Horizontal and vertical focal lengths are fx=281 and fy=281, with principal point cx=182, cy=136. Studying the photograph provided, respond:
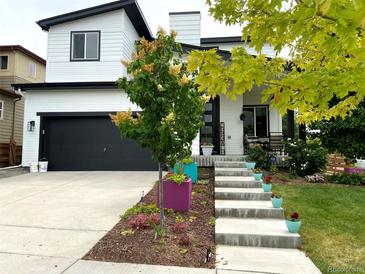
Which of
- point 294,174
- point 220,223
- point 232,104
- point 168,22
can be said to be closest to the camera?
point 220,223

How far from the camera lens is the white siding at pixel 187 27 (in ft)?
40.8

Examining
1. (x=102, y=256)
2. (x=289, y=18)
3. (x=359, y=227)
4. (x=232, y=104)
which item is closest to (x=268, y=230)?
(x=359, y=227)

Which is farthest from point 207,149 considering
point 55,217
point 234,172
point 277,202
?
point 55,217

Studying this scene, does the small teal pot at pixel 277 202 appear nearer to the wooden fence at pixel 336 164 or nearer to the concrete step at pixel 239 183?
the concrete step at pixel 239 183

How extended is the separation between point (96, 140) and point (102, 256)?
28.8 feet

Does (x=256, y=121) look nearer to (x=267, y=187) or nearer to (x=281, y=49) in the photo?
(x=267, y=187)

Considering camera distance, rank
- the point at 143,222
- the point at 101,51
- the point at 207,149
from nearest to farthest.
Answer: the point at 143,222 < the point at 207,149 < the point at 101,51

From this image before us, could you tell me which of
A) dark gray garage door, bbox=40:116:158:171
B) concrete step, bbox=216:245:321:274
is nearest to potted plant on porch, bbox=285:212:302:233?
concrete step, bbox=216:245:321:274

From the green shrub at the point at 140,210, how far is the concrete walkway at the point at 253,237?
48.4 inches

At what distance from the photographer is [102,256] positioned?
3.73 meters

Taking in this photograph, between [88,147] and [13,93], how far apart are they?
292 inches

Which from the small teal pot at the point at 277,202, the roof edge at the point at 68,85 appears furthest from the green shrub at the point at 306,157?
the roof edge at the point at 68,85

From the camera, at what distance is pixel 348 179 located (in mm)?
8586

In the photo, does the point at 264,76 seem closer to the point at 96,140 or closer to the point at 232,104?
the point at 232,104
